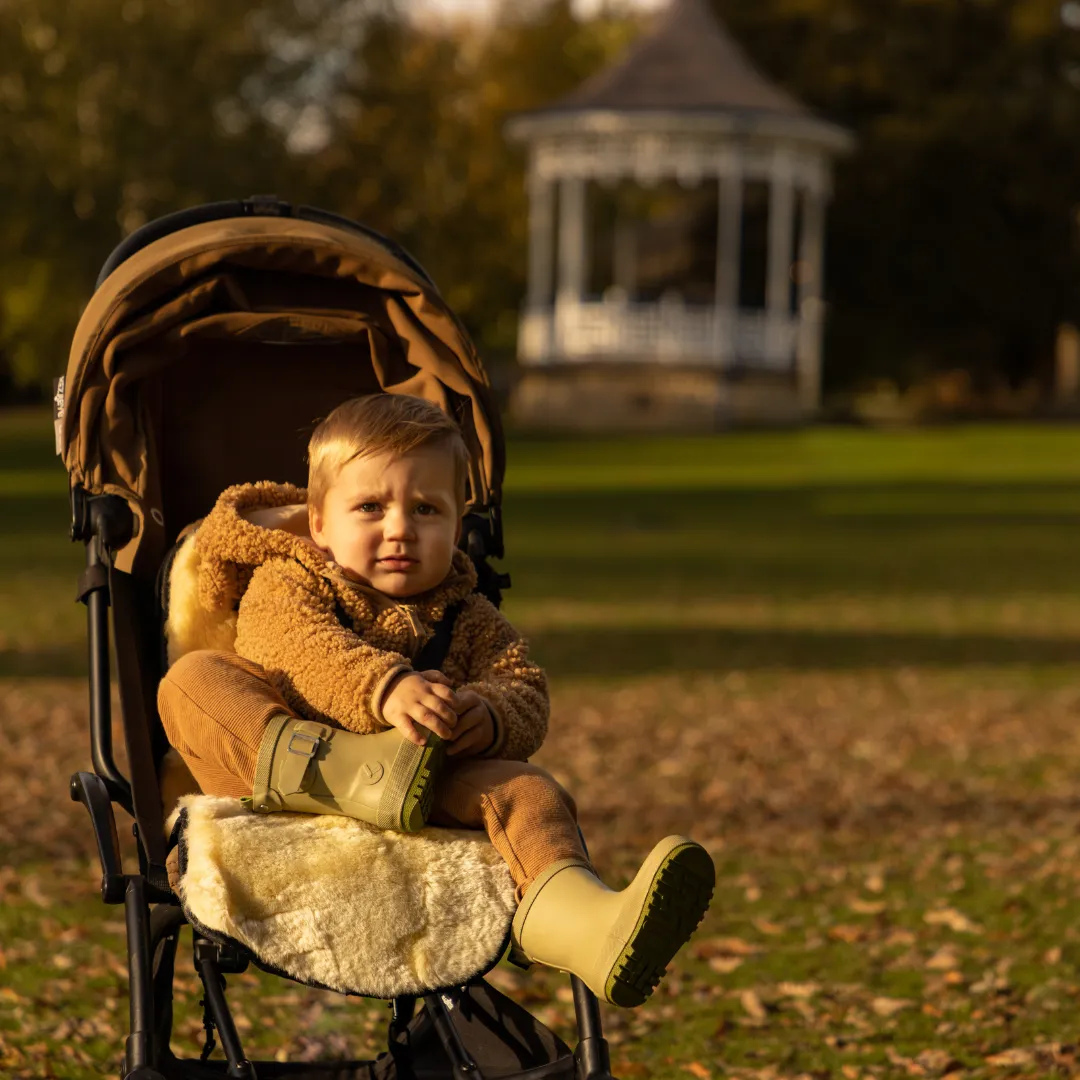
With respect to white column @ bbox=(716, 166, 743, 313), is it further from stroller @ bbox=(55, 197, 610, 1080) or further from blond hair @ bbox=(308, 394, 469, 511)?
blond hair @ bbox=(308, 394, 469, 511)

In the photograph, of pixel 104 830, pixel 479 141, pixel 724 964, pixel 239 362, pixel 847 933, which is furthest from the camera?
pixel 479 141

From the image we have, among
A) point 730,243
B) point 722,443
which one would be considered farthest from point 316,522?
point 730,243

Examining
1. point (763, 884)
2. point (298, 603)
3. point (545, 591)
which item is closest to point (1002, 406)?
point (545, 591)

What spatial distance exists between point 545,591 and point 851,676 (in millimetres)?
4253

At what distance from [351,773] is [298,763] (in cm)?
10

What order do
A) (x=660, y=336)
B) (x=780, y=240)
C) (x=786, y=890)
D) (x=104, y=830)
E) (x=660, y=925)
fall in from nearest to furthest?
(x=660, y=925)
(x=104, y=830)
(x=786, y=890)
(x=660, y=336)
(x=780, y=240)

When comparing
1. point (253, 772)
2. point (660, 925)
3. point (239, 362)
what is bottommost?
point (660, 925)

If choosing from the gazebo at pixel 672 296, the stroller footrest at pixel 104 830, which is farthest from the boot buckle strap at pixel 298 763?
the gazebo at pixel 672 296

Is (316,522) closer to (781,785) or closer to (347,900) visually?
(347,900)

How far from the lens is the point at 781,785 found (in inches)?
368

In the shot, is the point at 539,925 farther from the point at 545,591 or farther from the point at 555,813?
the point at 545,591

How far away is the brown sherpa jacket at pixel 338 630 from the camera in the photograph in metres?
3.90

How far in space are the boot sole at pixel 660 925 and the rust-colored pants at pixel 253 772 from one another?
264 millimetres

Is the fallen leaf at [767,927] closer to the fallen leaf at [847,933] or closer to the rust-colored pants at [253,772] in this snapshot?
the fallen leaf at [847,933]
